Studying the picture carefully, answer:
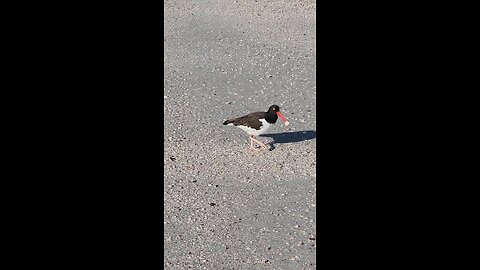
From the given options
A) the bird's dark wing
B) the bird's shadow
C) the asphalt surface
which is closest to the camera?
the asphalt surface

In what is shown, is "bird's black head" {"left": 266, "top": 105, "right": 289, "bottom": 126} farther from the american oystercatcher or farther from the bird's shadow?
the bird's shadow

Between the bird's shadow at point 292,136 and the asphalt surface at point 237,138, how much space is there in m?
0.01

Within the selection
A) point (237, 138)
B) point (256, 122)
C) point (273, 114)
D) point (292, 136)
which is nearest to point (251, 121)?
point (256, 122)

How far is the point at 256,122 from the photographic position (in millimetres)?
9234

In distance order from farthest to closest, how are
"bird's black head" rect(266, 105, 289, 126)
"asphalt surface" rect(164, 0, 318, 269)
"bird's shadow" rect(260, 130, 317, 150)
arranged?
1. "bird's shadow" rect(260, 130, 317, 150)
2. "bird's black head" rect(266, 105, 289, 126)
3. "asphalt surface" rect(164, 0, 318, 269)

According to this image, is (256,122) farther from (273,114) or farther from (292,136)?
(292,136)

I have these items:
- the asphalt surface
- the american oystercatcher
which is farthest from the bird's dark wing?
the asphalt surface

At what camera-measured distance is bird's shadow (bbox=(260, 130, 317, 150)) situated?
31.4ft

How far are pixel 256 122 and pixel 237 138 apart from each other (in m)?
0.52

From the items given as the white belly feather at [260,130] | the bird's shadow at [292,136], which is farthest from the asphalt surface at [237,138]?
the white belly feather at [260,130]

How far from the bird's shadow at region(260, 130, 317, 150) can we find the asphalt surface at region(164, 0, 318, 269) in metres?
0.01
